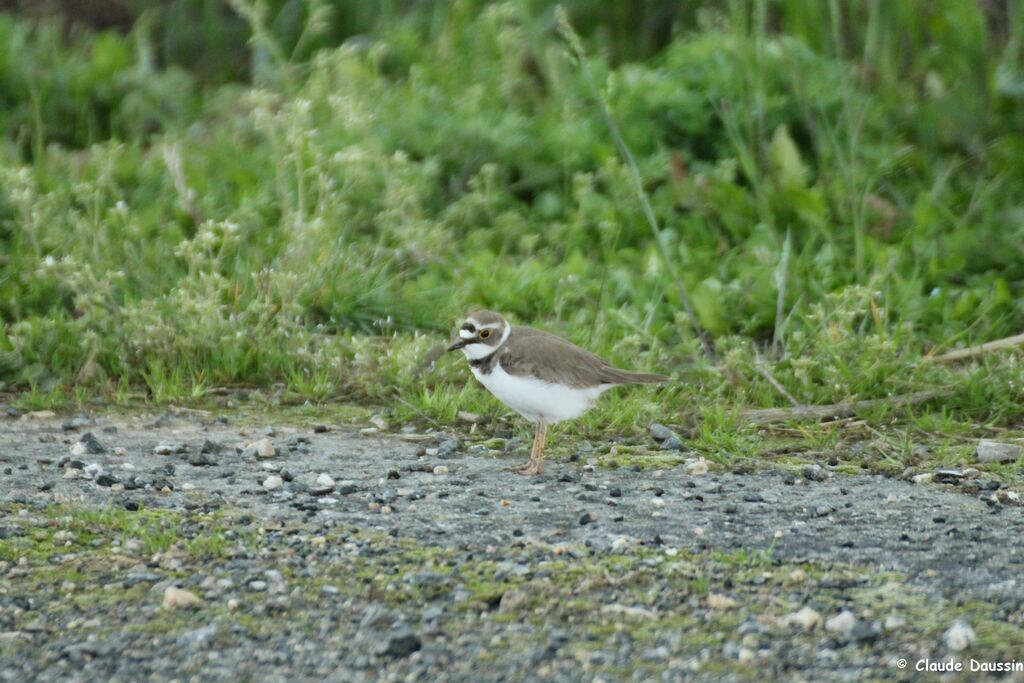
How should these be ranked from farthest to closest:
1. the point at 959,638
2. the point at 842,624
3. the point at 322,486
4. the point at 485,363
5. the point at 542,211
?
1. the point at 542,211
2. the point at 485,363
3. the point at 322,486
4. the point at 842,624
5. the point at 959,638

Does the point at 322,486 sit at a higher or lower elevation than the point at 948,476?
higher

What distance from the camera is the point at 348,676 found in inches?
165

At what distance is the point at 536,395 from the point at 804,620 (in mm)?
1994

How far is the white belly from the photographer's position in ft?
20.4

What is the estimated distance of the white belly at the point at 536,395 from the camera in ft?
20.4

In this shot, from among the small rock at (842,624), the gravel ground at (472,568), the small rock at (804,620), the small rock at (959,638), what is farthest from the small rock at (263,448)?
the small rock at (959,638)

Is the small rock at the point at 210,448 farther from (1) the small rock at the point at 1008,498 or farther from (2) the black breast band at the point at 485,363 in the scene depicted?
(1) the small rock at the point at 1008,498

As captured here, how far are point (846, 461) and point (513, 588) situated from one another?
7.45ft

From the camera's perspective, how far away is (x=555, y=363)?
20.9 ft

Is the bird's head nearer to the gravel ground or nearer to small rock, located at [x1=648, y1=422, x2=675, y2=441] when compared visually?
the gravel ground

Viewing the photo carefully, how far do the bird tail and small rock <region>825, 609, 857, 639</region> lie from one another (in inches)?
86.3

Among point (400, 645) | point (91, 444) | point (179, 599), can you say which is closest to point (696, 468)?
point (400, 645)

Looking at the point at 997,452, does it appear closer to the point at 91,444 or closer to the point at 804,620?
the point at 804,620

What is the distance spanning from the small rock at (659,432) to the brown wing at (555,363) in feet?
1.00
